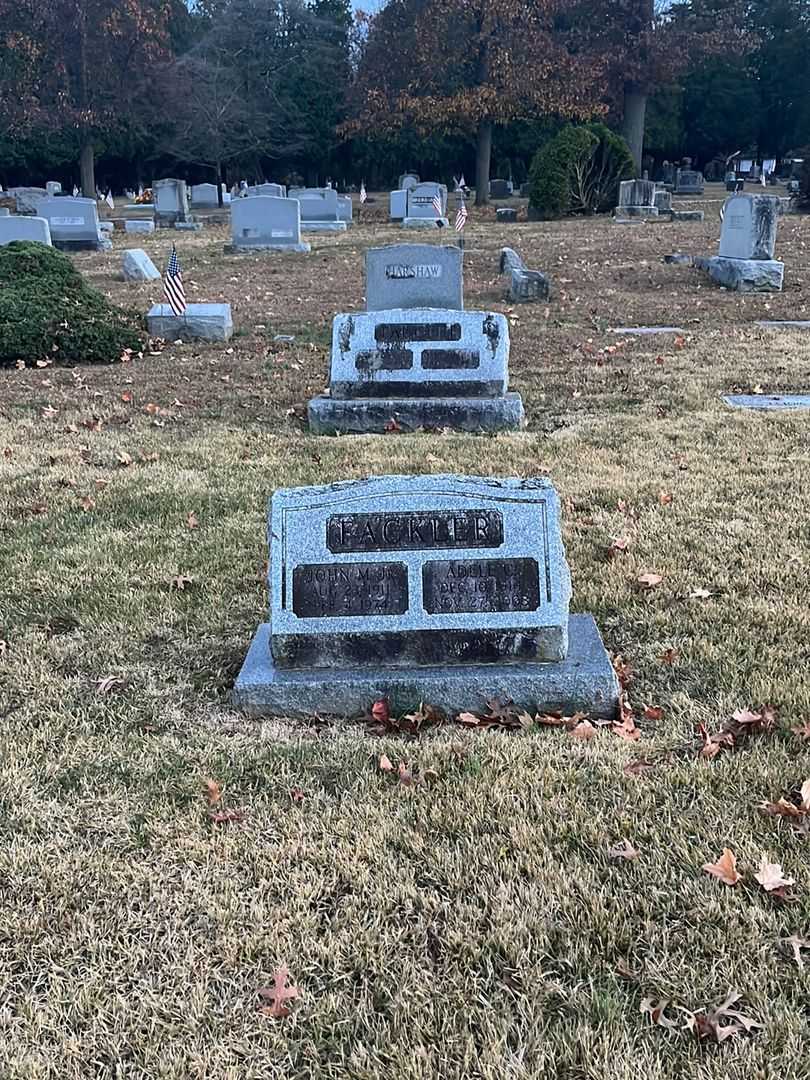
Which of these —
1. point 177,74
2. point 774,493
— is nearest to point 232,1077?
point 774,493

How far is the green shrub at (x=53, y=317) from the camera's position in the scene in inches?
426

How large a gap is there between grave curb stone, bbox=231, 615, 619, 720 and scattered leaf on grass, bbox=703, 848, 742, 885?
888 mm

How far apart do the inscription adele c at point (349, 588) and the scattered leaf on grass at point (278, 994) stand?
1469 mm

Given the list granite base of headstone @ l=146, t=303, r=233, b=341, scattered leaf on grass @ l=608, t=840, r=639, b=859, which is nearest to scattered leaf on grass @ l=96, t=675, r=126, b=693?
scattered leaf on grass @ l=608, t=840, r=639, b=859

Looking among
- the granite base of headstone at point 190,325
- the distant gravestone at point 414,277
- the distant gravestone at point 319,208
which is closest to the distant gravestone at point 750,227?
the distant gravestone at point 414,277

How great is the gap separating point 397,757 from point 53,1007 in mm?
1346

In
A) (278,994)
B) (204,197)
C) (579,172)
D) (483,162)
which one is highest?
(483,162)

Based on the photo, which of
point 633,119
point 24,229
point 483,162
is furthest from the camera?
point 633,119

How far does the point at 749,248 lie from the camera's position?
1563 cm

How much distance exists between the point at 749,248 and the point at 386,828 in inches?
599

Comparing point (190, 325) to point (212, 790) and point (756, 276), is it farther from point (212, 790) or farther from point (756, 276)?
point (212, 790)

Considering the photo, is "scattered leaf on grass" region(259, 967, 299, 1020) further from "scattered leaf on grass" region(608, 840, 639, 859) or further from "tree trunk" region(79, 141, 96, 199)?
"tree trunk" region(79, 141, 96, 199)

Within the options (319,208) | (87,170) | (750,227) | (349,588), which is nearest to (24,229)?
(319,208)

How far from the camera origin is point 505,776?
3.14 meters
